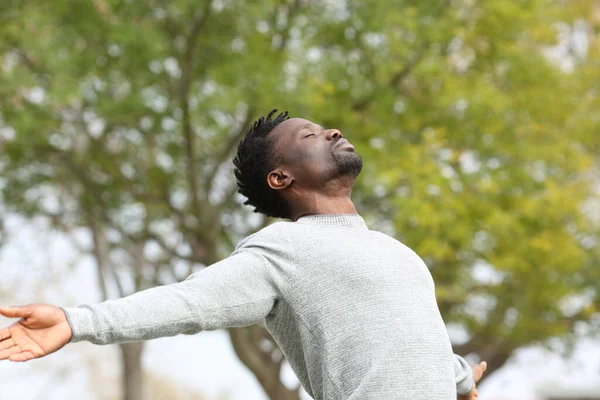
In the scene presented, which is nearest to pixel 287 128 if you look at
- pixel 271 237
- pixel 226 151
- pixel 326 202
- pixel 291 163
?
pixel 291 163

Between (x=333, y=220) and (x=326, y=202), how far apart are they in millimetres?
67

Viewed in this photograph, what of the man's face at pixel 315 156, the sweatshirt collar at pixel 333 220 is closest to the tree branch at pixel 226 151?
the man's face at pixel 315 156

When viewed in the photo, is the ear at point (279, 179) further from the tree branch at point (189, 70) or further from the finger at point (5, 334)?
the tree branch at point (189, 70)

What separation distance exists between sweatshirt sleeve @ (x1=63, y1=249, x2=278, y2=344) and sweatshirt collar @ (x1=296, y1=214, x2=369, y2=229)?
0.25 metres

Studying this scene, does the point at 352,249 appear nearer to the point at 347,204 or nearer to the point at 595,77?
the point at 347,204

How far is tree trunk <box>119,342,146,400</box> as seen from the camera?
43.2 ft

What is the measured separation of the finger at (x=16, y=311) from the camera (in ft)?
5.50

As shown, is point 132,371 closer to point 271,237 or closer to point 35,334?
point 271,237

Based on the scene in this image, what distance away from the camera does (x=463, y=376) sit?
250cm

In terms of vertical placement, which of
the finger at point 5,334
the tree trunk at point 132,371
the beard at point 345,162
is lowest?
the finger at point 5,334

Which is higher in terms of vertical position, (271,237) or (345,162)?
(345,162)

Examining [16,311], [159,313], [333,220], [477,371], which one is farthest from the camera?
[477,371]

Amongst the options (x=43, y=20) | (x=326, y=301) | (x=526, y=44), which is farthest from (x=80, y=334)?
(x=526, y=44)

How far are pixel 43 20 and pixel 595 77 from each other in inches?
381
